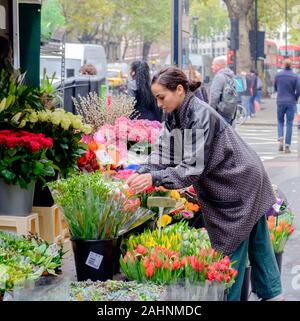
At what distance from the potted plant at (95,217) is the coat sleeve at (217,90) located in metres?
7.22

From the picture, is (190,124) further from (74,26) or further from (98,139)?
(74,26)

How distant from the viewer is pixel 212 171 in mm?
4504

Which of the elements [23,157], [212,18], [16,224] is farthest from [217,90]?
[212,18]

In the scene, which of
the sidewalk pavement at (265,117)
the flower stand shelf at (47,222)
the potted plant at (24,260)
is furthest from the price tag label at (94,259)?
the sidewalk pavement at (265,117)

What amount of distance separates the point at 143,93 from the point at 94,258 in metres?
6.10

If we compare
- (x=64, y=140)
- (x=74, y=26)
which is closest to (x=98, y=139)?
(x=64, y=140)

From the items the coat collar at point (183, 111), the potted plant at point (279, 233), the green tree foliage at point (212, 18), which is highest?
the green tree foliage at point (212, 18)

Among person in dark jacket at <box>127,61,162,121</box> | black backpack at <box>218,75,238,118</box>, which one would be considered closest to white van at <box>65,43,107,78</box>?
black backpack at <box>218,75,238,118</box>

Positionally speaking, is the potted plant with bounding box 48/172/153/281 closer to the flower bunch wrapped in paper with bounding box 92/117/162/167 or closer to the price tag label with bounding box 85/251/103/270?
the price tag label with bounding box 85/251/103/270

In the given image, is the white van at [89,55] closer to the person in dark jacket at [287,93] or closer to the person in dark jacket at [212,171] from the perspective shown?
the person in dark jacket at [287,93]

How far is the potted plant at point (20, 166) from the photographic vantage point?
5250mm

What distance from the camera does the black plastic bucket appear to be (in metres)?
4.57

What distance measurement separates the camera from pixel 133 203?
468 cm

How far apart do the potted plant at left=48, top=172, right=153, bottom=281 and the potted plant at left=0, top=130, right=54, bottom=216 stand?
709 mm
